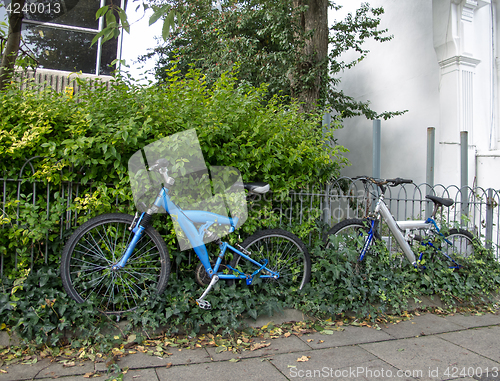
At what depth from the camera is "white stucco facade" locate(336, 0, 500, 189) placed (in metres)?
6.98

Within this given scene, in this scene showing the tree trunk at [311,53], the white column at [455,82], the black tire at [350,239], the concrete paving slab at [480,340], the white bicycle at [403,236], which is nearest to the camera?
the concrete paving slab at [480,340]

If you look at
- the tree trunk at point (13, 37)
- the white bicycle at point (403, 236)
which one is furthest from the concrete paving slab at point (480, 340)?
the tree trunk at point (13, 37)

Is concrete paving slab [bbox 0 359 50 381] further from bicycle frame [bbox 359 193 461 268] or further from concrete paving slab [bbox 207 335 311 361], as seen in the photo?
bicycle frame [bbox 359 193 461 268]

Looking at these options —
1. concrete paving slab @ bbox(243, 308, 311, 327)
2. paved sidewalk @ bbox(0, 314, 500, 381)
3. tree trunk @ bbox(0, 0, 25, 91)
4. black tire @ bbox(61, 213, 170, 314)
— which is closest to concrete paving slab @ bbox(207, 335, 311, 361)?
paved sidewalk @ bbox(0, 314, 500, 381)

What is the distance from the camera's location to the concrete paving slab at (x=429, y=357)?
245 cm

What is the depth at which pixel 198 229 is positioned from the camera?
3049mm

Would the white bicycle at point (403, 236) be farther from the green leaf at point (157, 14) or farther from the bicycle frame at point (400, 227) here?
the green leaf at point (157, 14)

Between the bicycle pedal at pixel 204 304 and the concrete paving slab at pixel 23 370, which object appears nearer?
the concrete paving slab at pixel 23 370

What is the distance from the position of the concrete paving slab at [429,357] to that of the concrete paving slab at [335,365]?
0.40 ft

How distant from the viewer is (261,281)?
3.25 metres

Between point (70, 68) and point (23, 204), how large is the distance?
4652 mm

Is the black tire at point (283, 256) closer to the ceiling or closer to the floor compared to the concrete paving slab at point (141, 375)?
closer to the ceiling

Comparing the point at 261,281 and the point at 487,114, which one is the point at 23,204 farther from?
the point at 487,114

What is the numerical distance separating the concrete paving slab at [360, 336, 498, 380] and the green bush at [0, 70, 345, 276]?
1479 millimetres
